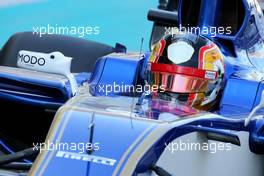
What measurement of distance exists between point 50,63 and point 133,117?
660 mm

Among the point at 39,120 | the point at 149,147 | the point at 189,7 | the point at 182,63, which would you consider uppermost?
the point at 189,7

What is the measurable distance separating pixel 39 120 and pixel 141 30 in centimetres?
256

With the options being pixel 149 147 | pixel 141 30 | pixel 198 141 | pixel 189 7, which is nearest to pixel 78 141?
pixel 149 147

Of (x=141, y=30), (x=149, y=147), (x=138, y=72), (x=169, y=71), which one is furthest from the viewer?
(x=141, y=30)

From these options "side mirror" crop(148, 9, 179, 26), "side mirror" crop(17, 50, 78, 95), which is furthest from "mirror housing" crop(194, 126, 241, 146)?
"side mirror" crop(148, 9, 179, 26)

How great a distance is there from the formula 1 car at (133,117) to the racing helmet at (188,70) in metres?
0.06

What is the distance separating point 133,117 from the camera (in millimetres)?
1543

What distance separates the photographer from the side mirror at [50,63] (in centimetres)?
212

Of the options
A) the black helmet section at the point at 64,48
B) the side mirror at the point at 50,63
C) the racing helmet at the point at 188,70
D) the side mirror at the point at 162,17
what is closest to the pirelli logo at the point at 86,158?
the racing helmet at the point at 188,70

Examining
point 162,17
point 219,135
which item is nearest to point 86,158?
point 219,135

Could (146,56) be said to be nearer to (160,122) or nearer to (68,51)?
(160,122)

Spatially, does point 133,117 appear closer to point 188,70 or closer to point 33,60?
point 188,70

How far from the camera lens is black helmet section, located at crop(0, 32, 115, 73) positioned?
3.27m

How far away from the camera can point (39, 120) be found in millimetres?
2338
